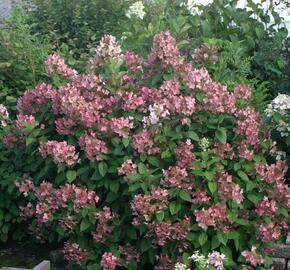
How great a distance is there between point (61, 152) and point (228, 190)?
905mm

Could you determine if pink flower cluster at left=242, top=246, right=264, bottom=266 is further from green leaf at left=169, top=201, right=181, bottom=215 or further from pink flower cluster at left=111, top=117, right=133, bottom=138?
pink flower cluster at left=111, top=117, right=133, bottom=138

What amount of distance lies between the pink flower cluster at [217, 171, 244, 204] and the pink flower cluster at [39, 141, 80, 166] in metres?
0.79

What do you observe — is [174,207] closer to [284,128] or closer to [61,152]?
[61,152]

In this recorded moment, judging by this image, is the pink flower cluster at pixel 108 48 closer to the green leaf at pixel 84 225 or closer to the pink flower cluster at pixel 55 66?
the pink flower cluster at pixel 55 66

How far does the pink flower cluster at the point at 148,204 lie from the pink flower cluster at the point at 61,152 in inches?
16.7

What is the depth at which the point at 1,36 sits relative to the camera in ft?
16.3

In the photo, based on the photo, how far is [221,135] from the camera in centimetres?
347

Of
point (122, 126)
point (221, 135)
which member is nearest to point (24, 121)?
point (122, 126)

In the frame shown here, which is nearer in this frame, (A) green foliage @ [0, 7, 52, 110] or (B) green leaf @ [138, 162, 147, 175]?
(B) green leaf @ [138, 162, 147, 175]

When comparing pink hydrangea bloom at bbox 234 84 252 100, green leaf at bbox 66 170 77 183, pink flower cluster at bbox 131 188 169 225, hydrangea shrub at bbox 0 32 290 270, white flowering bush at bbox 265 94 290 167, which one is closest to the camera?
pink flower cluster at bbox 131 188 169 225

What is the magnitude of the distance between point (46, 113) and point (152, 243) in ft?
3.40

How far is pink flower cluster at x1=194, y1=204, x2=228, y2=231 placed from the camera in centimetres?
330

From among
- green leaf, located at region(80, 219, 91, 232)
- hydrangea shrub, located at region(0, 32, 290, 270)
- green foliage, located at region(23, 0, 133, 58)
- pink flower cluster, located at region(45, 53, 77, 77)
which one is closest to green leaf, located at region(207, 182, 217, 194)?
hydrangea shrub, located at region(0, 32, 290, 270)

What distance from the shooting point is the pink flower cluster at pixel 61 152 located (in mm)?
3418
